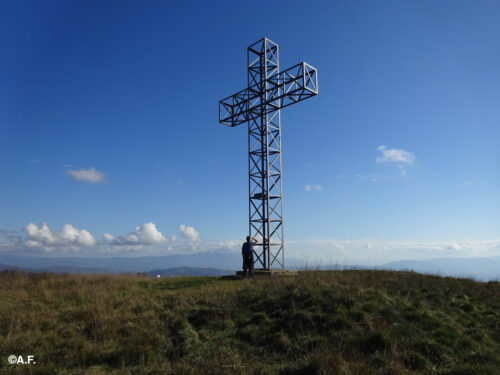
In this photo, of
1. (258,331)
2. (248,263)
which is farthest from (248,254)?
(258,331)

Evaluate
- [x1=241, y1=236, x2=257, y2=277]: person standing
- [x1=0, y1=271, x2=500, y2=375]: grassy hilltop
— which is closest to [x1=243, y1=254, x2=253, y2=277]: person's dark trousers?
[x1=241, y1=236, x2=257, y2=277]: person standing

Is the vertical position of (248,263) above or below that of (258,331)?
above

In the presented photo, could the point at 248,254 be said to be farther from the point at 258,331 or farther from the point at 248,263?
the point at 258,331

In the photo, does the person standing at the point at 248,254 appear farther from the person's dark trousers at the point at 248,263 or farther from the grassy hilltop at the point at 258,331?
the grassy hilltop at the point at 258,331

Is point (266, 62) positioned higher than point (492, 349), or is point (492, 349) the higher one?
point (266, 62)

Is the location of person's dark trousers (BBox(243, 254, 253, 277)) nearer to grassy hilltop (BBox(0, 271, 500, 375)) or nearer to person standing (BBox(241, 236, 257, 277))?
person standing (BBox(241, 236, 257, 277))

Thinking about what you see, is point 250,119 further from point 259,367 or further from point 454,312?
point 259,367

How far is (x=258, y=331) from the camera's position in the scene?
9.25 m

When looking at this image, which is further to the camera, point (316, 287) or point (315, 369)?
point (316, 287)

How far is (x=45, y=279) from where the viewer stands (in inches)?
685

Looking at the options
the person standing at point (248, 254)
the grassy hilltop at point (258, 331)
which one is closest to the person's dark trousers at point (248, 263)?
the person standing at point (248, 254)

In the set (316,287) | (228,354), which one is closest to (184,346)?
(228,354)

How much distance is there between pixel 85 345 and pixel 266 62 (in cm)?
1915

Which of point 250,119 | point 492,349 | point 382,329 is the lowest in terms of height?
point 492,349
